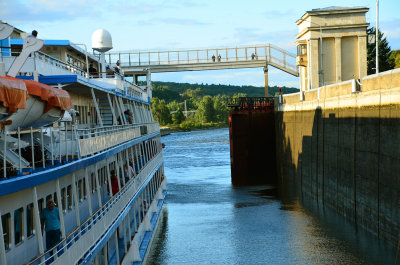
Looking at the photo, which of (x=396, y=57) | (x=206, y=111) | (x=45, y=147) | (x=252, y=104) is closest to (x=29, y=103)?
(x=45, y=147)

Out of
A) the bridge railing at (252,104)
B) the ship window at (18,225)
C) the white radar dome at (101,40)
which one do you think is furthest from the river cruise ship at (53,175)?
the bridge railing at (252,104)

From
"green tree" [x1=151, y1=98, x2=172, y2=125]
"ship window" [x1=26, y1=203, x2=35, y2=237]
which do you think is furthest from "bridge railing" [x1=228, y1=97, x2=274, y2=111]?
"green tree" [x1=151, y1=98, x2=172, y2=125]

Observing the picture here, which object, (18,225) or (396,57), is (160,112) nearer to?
(396,57)

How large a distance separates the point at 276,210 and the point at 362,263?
11420 millimetres

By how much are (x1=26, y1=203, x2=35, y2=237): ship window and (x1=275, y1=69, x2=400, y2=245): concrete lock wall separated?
11.8 m

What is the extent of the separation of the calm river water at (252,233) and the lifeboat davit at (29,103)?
11.5 m

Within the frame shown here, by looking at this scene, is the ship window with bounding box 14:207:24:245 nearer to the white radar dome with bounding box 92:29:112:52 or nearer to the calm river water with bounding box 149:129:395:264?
the calm river water with bounding box 149:129:395:264

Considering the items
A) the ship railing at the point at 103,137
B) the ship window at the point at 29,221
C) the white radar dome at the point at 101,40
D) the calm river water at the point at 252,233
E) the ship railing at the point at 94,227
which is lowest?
the calm river water at the point at 252,233

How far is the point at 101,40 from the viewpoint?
2728 cm

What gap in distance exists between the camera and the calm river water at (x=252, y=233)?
68.8 ft

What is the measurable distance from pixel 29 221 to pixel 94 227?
5.91 feet

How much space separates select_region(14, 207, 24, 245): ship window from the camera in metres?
9.13

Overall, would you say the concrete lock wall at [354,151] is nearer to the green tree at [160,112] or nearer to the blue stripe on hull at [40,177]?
the blue stripe on hull at [40,177]

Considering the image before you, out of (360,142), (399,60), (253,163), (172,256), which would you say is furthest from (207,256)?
(399,60)
